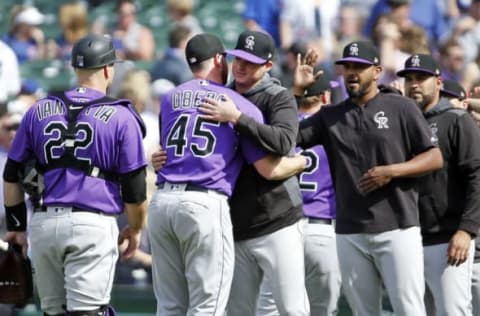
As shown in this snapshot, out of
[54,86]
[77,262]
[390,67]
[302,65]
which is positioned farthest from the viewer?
[54,86]

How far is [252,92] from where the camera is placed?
24.2ft

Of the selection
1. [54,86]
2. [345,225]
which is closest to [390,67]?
[54,86]

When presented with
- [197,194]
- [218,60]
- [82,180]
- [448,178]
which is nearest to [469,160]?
[448,178]

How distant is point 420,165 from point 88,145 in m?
2.00

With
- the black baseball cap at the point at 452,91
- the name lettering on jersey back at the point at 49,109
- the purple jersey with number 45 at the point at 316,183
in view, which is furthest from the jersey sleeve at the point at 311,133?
the name lettering on jersey back at the point at 49,109

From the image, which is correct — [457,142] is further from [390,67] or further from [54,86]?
[54,86]

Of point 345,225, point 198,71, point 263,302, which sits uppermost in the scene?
point 198,71

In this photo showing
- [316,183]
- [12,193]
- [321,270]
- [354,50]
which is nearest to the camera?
[12,193]

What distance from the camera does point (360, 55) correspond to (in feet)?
24.4

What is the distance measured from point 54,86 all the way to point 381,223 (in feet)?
24.8

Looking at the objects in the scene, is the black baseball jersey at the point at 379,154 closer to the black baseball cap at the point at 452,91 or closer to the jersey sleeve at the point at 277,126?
the jersey sleeve at the point at 277,126

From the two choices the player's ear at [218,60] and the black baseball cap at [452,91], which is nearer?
the player's ear at [218,60]

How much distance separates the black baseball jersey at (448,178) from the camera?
7660mm

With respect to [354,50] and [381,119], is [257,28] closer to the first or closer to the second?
[354,50]
